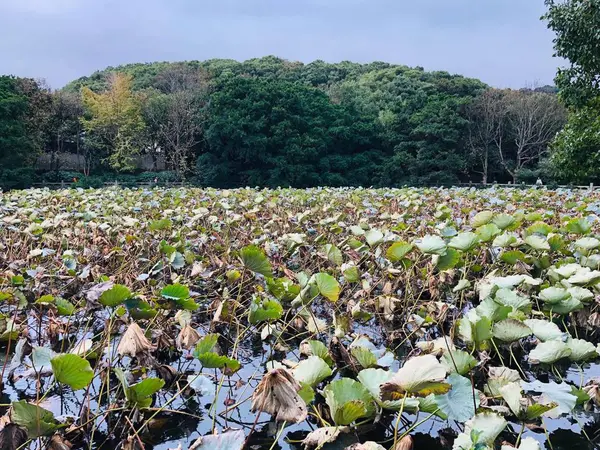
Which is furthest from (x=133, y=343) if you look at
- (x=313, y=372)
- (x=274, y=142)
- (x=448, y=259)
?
(x=274, y=142)

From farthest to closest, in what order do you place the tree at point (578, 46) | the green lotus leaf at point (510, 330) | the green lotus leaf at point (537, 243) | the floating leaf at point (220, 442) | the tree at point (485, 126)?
the tree at point (485, 126), the tree at point (578, 46), the green lotus leaf at point (537, 243), the green lotus leaf at point (510, 330), the floating leaf at point (220, 442)

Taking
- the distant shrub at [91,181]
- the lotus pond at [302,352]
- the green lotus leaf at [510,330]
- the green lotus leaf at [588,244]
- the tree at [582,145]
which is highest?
the tree at [582,145]

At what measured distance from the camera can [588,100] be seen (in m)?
9.98

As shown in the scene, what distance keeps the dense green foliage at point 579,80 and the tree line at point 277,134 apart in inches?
359

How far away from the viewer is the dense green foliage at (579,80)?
9.36m

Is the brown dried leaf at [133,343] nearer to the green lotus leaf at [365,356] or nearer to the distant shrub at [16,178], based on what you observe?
the green lotus leaf at [365,356]

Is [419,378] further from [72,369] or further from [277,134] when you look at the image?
[277,134]

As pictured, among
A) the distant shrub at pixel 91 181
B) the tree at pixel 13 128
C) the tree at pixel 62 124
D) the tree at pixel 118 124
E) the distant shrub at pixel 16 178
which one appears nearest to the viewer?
the distant shrub at pixel 16 178

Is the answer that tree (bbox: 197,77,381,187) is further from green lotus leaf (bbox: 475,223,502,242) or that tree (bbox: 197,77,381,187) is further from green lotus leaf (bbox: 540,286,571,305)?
green lotus leaf (bbox: 540,286,571,305)

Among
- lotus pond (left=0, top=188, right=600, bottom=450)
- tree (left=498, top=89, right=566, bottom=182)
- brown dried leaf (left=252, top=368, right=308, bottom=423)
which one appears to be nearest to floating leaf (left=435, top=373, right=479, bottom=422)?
lotus pond (left=0, top=188, right=600, bottom=450)

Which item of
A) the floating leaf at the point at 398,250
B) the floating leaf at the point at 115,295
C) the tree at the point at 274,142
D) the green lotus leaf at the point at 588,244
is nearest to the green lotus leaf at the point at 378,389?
the floating leaf at the point at 115,295

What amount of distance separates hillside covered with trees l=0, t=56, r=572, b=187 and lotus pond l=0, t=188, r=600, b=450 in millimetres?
17519

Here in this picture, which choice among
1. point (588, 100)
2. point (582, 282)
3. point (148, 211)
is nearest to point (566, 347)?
point (582, 282)

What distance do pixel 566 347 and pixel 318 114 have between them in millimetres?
21826
